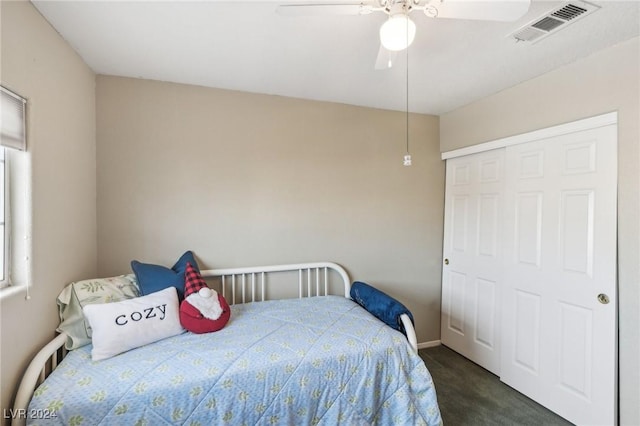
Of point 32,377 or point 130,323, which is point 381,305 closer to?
point 130,323

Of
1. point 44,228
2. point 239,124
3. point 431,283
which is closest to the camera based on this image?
point 44,228

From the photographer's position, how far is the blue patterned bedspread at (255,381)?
50.7 inches

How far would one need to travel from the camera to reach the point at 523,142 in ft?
7.50

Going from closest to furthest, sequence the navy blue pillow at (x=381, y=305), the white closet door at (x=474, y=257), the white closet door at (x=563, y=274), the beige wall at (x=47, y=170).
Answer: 1. the beige wall at (x=47, y=170)
2. the white closet door at (x=563, y=274)
3. the navy blue pillow at (x=381, y=305)
4. the white closet door at (x=474, y=257)

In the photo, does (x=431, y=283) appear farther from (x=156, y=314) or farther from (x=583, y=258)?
(x=156, y=314)

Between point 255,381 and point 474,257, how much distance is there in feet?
7.13

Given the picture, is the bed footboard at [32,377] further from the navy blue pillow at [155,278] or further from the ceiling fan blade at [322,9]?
the ceiling fan blade at [322,9]

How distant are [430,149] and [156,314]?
273cm

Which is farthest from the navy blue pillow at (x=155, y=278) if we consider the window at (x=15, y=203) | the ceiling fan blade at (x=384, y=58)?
the ceiling fan blade at (x=384, y=58)

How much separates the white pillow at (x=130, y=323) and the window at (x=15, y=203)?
1.19ft

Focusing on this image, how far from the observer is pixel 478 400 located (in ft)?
7.29

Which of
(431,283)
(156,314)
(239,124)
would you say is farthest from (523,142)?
(156,314)

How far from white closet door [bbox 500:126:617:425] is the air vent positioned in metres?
0.71

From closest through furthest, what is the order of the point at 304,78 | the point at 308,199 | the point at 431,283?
the point at 304,78 < the point at 308,199 < the point at 431,283
